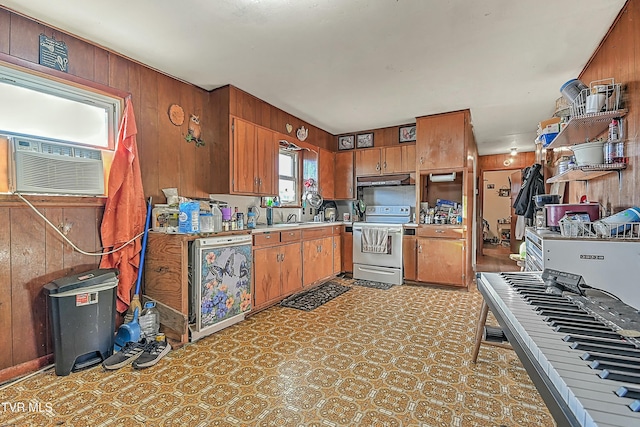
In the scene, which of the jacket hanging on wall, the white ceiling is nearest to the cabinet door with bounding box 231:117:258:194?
the white ceiling

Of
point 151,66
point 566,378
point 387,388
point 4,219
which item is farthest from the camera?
point 151,66

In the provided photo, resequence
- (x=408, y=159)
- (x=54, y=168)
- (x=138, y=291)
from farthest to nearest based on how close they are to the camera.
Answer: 1. (x=408, y=159)
2. (x=138, y=291)
3. (x=54, y=168)

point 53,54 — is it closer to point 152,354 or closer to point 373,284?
point 152,354

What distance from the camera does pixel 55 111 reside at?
91.6 inches

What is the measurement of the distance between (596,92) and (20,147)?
156 inches

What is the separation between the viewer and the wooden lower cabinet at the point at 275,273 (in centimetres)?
325

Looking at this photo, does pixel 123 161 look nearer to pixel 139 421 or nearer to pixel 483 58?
pixel 139 421

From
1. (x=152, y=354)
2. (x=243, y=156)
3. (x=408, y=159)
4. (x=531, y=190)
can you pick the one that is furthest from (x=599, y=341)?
(x=408, y=159)

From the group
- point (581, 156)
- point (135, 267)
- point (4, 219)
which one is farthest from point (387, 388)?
point (4, 219)

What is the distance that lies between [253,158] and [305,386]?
2.52 meters

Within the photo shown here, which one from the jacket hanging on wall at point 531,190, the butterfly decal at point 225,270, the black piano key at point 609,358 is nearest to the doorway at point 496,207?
the jacket hanging on wall at point 531,190

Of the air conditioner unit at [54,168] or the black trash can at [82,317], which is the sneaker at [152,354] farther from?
→ the air conditioner unit at [54,168]

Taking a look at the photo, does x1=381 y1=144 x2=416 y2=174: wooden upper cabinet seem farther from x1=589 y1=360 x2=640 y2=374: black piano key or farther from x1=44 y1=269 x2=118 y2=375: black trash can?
x1=589 y1=360 x2=640 y2=374: black piano key

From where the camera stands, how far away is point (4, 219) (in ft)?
6.63
